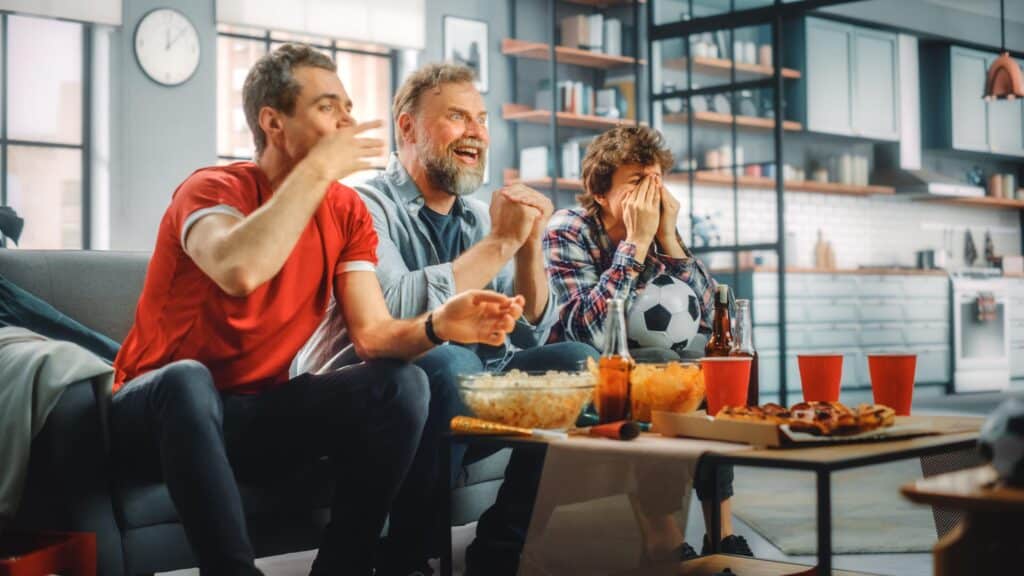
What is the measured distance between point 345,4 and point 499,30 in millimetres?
1228

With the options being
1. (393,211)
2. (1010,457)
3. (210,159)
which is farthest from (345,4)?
(1010,457)

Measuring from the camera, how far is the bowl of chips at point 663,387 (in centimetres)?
180

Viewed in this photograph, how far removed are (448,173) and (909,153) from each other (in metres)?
7.24

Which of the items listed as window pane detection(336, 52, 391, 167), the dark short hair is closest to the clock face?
window pane detection(336, 52, 391, 167)

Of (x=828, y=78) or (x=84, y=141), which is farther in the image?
(x=828, y=78)

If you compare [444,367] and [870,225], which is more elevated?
[870,225]

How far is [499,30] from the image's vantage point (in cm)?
714

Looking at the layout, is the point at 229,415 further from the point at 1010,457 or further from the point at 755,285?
the point at 755,285

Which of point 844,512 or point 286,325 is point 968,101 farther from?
point 286,325

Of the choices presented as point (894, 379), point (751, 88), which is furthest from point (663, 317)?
point (751, 88)

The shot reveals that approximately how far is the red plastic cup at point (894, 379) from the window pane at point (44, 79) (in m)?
4.78

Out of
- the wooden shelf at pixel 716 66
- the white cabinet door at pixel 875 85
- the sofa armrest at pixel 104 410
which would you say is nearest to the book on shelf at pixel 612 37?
the wooden shelf at pixel 716 66

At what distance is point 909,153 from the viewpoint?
8.94m

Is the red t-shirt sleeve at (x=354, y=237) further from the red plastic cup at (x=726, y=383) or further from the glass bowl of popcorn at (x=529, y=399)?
the red plastic cup at (x=726, y=383)
